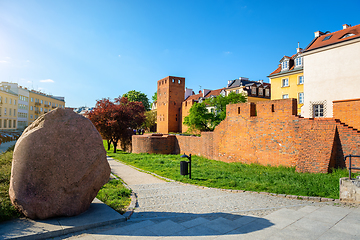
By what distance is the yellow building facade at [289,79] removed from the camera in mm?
30911

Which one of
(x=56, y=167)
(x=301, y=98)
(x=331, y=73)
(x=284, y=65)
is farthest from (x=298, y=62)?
(x=56, y=167)

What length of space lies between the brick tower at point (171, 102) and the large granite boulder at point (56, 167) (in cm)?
5058

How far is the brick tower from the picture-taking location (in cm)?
5597

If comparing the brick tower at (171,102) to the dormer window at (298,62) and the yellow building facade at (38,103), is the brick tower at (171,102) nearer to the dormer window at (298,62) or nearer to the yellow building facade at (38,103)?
the dormer window at (298,62)

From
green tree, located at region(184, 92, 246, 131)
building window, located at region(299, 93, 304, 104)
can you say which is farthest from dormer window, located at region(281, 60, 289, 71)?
green tree, located at region(184, 92, 246, 131)

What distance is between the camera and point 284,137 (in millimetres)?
11922

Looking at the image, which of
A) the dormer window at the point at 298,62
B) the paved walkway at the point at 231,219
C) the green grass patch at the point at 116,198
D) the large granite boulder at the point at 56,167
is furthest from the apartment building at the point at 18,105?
the paved walkway at the point at 231,219

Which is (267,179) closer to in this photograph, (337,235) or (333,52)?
(337,235)

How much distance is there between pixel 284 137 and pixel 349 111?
10.1 feet

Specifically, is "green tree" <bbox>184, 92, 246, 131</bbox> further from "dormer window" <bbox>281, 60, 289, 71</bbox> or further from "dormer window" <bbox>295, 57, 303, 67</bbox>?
"dormer window" <bbox>295, 57, 303, 67</bbox>

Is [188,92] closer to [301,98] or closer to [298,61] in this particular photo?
[298,61]

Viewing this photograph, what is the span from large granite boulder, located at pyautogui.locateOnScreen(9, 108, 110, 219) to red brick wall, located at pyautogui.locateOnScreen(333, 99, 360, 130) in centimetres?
1115

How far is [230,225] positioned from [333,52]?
17.8m

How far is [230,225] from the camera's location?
4965mm
